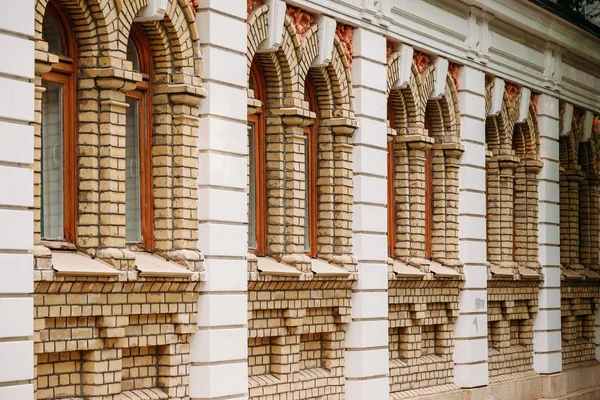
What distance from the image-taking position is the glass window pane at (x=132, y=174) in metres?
15.4

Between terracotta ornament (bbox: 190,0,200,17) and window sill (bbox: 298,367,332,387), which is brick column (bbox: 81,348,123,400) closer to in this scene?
terracotta ornament (bbox: 190,0,200,17)

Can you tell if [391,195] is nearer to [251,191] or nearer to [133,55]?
[251,191]

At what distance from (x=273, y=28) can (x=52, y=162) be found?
3.90m

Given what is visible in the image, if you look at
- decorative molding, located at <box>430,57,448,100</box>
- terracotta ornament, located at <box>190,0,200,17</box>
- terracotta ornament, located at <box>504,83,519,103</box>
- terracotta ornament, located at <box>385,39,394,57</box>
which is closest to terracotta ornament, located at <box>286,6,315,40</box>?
terracotta ornament, located at <box>190,0,200,17</box>

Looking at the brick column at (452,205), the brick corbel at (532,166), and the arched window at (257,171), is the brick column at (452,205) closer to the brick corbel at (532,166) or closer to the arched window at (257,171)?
the brick corbel at (532,166)

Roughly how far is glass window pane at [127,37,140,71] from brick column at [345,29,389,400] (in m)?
4.50

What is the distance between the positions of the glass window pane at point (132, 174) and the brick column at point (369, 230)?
4.53 meters

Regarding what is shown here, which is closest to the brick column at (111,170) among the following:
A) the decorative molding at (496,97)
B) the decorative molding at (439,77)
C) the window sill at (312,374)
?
the window sill at (312,374)

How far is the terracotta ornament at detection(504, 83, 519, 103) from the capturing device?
25094 mm

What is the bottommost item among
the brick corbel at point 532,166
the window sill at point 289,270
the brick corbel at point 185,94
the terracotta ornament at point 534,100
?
the window sill at point 289,270

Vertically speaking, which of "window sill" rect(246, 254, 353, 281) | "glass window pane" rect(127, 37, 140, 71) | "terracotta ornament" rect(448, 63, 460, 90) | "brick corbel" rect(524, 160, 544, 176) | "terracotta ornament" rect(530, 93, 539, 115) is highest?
"terracotta ornament" rect(448, 63, 460, 90)

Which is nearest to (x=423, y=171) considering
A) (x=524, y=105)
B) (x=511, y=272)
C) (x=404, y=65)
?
(x=404, y=65)

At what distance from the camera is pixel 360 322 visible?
19.3 m

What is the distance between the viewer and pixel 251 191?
17656 millimetres
